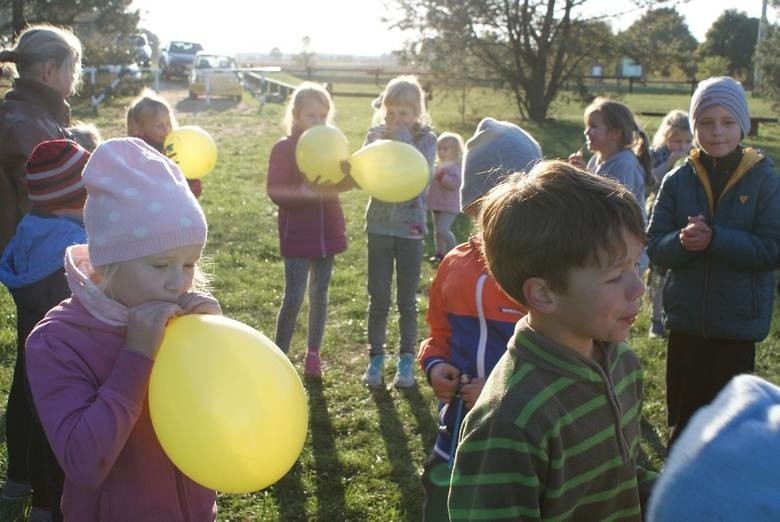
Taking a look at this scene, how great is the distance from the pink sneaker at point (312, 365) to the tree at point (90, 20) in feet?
54.1

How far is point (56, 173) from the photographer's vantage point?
8.57ft

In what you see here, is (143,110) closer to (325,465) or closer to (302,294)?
(302,294)

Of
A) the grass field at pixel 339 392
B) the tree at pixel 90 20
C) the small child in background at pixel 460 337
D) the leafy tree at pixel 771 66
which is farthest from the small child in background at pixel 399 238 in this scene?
the leafy tree at pixel 771 66

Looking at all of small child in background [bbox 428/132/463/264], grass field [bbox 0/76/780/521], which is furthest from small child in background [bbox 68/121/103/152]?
small child in background [bbox 428/132/463/264]

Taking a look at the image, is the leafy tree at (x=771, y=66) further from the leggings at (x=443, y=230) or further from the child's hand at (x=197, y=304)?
the child's hand at (x=197, y=304)

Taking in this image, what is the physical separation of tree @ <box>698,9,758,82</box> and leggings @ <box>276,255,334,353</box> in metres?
49.5

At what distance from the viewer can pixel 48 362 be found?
1755mm

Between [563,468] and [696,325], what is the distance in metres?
2.17

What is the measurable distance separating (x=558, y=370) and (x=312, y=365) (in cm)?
332

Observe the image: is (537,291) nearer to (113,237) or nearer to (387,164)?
(113,237)

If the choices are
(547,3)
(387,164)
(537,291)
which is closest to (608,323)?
(537,291)

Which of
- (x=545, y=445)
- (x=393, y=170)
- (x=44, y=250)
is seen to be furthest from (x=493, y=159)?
(x=44, y=250)

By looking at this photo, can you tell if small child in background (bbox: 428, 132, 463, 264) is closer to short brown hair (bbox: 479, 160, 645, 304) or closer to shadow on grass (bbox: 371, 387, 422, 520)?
shadow on grass (bbox: 371, 387, 422, 520)

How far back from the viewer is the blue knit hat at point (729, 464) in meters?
0.92
